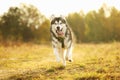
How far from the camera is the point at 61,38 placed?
433 inches

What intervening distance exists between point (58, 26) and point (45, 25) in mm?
43514

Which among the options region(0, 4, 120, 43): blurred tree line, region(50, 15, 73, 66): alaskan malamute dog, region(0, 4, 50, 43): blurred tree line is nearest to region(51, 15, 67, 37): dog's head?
region(50, 15, 73, 66): alaskan malamute dog

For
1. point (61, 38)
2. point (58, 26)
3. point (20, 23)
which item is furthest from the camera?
point (20, 23)

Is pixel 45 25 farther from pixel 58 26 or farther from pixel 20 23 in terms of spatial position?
pixel 58 26

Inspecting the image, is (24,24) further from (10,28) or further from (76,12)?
(76,12)

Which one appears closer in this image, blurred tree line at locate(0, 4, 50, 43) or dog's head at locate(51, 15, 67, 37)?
dog's head at locate(51, 15, 67, 37)

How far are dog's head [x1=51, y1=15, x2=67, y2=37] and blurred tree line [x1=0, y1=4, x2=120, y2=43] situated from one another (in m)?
28.8

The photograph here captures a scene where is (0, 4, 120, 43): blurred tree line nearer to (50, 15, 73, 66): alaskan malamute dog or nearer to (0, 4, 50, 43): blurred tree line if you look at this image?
(0, 4, 50, 43): blurred tree line

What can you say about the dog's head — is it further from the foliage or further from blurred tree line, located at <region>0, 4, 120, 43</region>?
the foliage

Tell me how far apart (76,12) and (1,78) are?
62.5 meters

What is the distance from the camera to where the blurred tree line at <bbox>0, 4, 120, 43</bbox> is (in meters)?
48.7

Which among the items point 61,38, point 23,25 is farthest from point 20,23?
point 61,38

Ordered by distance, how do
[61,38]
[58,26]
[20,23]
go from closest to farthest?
[58,26]
[61,38]
[20,23]

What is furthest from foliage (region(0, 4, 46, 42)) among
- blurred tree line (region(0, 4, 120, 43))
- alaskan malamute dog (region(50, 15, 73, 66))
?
alaskan malamute dog (region(50, 15, 73, 66))
